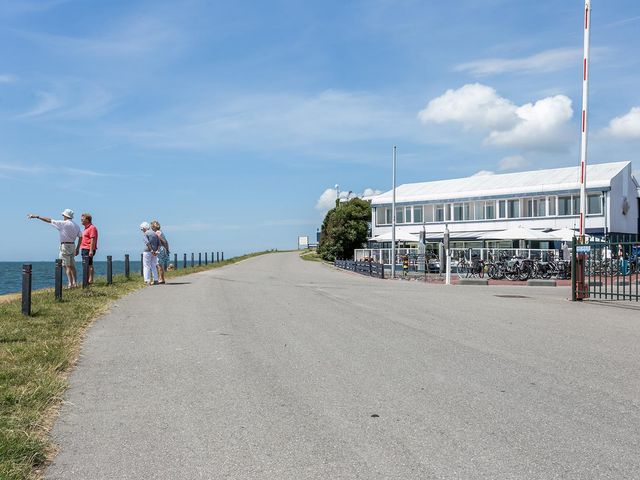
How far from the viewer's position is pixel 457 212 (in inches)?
2109

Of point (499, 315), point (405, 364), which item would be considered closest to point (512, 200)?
point (499, 315)

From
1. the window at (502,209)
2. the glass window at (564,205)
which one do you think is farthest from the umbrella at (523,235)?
the window at (502,209)

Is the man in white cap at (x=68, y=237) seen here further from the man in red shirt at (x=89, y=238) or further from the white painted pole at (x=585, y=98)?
the white painted pole at (x=585, y=98)

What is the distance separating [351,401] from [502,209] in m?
46.8

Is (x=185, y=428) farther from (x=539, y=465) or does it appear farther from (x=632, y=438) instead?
(x=632, y=438)

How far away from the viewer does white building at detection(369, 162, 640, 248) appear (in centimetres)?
4406

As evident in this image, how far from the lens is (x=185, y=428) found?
201 inches

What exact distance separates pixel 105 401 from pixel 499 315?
8588 mm

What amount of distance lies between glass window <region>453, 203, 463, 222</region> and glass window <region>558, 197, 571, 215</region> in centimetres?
881

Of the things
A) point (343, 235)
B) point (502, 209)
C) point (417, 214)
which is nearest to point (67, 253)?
point (502, 209)

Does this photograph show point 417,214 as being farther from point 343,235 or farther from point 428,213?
point 343,235

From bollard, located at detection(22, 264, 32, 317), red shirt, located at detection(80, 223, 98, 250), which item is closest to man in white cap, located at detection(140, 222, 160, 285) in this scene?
red shirt, located at detection(80, 223, 98, 250)

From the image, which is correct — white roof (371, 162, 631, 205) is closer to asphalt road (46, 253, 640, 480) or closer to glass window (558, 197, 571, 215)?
glass window (558, 197, 571, 215)

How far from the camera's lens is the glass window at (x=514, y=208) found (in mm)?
49344
